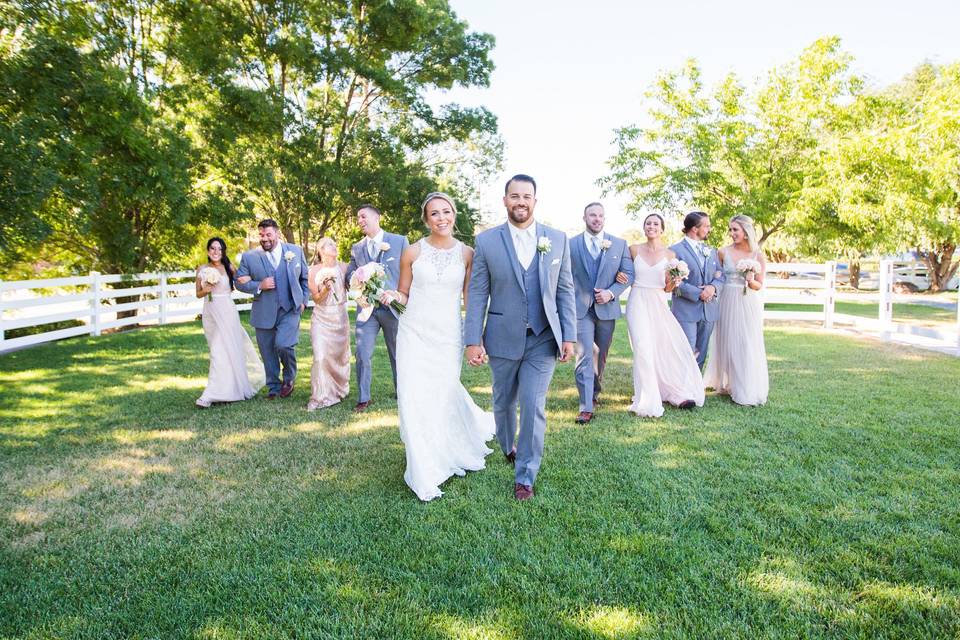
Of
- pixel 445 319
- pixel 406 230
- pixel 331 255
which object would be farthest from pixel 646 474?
pixel 406 230

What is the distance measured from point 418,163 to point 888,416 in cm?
1820

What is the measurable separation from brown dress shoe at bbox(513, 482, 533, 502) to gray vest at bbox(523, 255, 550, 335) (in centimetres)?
116

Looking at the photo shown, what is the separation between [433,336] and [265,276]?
4060 mm

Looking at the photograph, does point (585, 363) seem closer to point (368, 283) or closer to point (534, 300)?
point (534, 300)

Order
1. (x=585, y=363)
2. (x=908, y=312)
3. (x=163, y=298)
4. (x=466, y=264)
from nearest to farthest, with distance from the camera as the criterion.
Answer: (x=466, y=264), (x=585, y=363), (x=163, y=298), (x=908, y=312)

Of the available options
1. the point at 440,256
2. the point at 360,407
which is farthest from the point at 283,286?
the point at 440,256

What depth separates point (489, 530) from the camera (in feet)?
12.3

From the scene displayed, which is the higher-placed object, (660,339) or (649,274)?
(649,274)

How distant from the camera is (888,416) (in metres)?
6.39

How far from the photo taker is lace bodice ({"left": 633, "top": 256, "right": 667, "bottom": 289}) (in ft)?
22.8

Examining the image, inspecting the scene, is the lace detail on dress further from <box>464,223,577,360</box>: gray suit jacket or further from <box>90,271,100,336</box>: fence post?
<box>90,271,100,336</box>: fence post

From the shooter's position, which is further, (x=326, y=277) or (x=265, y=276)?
(x=265, y=276)

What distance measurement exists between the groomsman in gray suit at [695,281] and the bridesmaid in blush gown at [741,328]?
29cm

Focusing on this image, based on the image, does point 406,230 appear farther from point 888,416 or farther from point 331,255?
point 888,416
